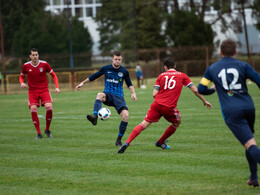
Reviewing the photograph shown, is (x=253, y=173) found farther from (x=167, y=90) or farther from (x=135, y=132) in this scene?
(x=135, y=132)

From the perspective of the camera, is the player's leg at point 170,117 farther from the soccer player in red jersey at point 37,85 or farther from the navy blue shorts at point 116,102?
the soccer player in red jersey at point 37,85

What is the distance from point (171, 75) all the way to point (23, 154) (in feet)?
11.1

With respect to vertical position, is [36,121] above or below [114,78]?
below

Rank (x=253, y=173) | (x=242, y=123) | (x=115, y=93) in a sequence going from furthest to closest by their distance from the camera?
(x=115, y=93), (x=253, y=173), (x=242, y=123)

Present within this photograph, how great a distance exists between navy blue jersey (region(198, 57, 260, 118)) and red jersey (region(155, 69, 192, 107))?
8.76 ft

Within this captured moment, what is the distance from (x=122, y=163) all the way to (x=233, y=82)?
2.86 meters

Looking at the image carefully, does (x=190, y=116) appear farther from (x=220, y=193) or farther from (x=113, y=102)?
(x=220, y=193)

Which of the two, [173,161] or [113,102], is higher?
[113,102]

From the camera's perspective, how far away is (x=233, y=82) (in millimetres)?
5941

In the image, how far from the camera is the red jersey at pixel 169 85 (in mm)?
8695

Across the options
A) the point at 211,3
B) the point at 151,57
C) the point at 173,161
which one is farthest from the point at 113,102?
the point at 211,3

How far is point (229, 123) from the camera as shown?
595 centimetres

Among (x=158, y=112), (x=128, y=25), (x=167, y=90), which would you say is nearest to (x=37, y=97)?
(x=158, y=112)

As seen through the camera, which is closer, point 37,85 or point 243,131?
point 243,131
